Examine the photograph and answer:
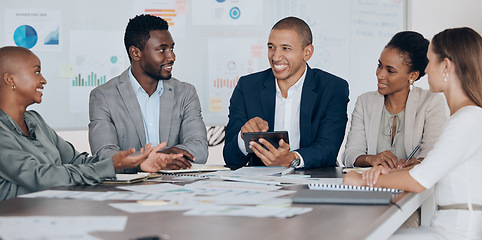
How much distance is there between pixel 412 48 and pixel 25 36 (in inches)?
113

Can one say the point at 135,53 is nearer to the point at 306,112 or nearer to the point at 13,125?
the point at 306,112

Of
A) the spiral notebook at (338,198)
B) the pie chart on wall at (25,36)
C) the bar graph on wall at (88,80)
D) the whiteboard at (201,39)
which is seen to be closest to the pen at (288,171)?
the spiral notebook at (338,198)

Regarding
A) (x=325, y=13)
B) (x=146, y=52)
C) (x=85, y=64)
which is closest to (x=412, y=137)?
(x=146, y=52)

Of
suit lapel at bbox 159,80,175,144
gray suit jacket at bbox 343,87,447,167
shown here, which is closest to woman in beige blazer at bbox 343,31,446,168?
gray suit jacket at bbox 343,87,447,167

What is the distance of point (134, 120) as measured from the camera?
3.25m

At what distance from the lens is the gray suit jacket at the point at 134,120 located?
3.13 meters

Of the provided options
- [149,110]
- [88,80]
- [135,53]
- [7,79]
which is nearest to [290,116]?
[149,110]

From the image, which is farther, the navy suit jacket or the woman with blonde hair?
the navy suit jacket

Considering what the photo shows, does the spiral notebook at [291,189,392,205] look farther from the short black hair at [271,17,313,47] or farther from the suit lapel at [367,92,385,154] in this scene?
the short black hair at [271,17,313,47]

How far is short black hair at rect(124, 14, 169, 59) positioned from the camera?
352 cm

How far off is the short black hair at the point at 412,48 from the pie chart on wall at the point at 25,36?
2.69 meters

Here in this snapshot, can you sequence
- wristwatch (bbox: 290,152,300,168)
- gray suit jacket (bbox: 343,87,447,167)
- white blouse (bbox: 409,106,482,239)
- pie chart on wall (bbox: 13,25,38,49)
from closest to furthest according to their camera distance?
white blouse (bbox: 409,106,482,239)
wristwatch (bbox: 290,152,300,168)
gray suit jacket (bbox: 343,87,447,167)
pie chart on wall (bbox: 13,25,38,49)

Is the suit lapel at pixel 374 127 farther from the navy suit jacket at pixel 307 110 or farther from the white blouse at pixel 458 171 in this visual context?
the white blouse at pixel 458 171

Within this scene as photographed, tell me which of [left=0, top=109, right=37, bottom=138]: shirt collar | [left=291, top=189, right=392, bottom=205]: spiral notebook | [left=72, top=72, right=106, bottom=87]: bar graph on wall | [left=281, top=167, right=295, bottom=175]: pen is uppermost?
[left=72, top=72, right=106, bottom=87]: bar graph on wall
